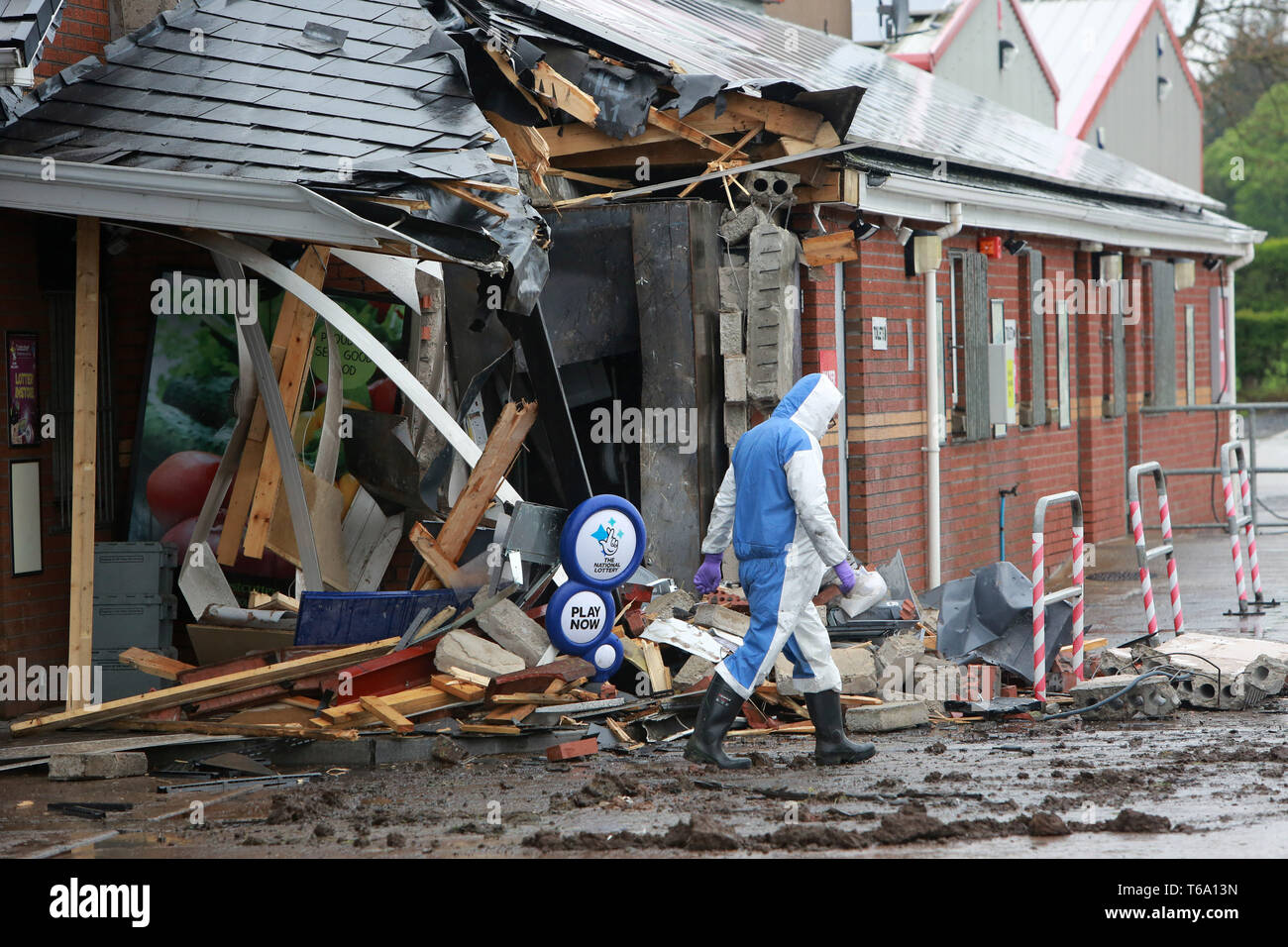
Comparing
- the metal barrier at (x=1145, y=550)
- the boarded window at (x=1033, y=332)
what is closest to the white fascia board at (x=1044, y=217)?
the boarded window at (x=1033, y=332)

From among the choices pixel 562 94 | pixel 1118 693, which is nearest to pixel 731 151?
pixel 562 94

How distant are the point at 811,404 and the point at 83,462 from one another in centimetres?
397

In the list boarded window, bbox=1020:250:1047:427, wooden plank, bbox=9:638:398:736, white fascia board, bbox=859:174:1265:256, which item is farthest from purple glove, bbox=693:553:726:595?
boarded window, bbox=1020:250:1047:427

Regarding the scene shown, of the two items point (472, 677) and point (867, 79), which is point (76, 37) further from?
point (867, 79)

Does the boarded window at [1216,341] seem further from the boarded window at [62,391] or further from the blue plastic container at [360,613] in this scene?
the boarded window at [62,391]

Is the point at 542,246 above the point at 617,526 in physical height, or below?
above

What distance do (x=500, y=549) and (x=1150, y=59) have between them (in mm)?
28411

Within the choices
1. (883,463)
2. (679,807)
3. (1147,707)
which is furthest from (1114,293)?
(679,807)

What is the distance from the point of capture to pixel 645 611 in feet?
31.1

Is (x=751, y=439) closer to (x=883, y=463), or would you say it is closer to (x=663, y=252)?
(x=663, y=252)

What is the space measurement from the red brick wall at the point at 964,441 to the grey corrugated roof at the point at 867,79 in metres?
0.85

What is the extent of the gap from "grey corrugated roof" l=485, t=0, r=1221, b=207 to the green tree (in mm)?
30278

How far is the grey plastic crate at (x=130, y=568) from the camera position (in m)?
9.31

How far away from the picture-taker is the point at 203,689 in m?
8.23
